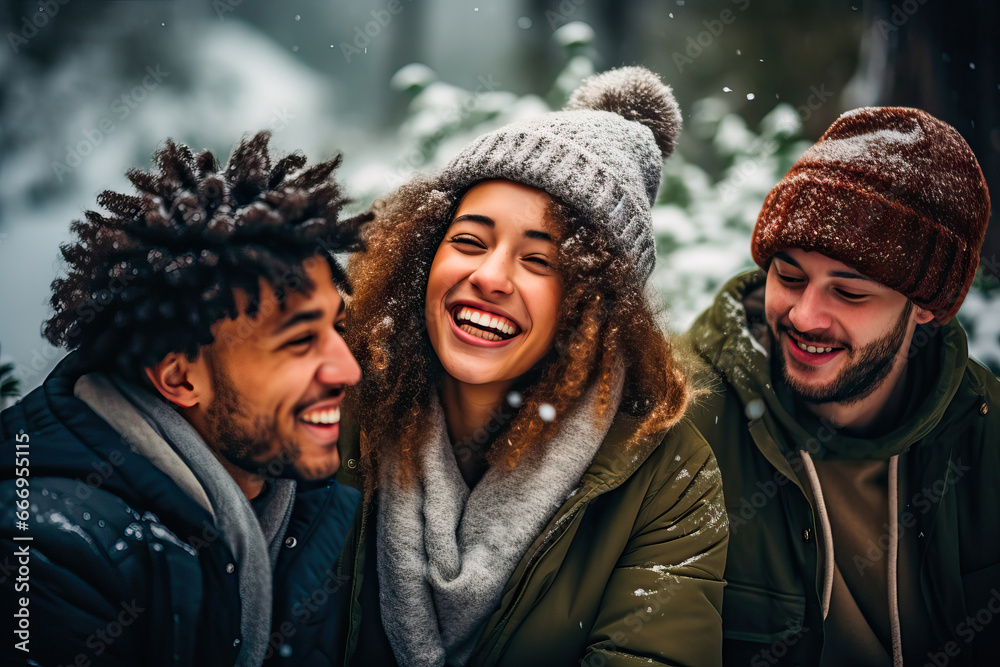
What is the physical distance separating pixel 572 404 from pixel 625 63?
1.81m

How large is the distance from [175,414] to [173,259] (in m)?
0.34

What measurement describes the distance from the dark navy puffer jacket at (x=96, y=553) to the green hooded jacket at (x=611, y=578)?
18.0 inches

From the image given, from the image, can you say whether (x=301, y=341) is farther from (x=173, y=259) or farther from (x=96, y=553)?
(x=96, y=553)

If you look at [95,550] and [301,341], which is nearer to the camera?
[95,550]

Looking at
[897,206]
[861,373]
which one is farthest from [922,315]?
[897,206]

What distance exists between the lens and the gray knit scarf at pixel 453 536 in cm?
199

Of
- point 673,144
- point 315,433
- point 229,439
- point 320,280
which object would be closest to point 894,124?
point 673,144

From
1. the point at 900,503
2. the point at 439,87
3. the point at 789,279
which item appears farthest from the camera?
the point at 439,87

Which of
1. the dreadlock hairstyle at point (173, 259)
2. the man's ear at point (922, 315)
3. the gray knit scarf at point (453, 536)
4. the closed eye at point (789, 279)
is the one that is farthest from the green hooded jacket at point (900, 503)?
the dreadlock hairstyle at point (173, 259)

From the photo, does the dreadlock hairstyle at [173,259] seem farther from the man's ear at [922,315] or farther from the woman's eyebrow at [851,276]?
the man's ear at [922,315]

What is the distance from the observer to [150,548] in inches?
60.9

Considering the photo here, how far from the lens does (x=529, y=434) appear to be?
7.11 feet

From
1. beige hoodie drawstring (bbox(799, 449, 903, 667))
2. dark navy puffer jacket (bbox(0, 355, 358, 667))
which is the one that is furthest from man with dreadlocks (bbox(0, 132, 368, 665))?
beige hoodie drawstring (bbox(799, 449, 903, 667))

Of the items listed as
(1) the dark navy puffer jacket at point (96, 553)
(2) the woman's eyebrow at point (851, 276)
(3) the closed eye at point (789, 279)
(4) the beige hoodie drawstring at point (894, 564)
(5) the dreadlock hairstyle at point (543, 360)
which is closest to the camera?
(1) the dark navy puffer jacket at point (96, 553)
